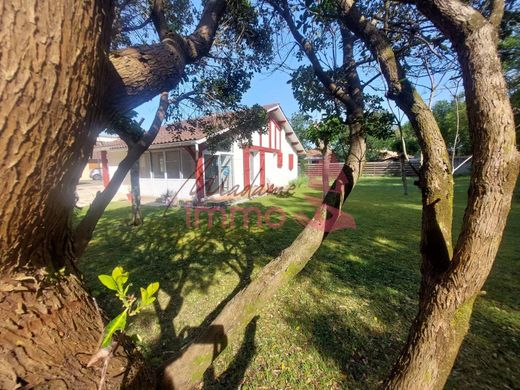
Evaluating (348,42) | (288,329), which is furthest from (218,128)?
(288,329)

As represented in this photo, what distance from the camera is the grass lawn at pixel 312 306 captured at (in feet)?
8.04

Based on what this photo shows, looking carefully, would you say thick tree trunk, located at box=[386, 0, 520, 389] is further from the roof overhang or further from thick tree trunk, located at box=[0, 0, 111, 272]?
the roof overhang

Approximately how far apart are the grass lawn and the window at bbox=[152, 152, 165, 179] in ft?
23.9

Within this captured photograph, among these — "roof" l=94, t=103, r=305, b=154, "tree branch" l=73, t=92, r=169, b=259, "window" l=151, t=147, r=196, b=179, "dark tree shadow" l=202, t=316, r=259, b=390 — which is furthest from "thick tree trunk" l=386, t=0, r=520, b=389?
"window" l=151, t=147, r=196, b=179

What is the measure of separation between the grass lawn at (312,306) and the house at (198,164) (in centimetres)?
523

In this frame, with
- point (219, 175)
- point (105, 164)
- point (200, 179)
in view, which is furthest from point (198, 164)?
point (105, 164)

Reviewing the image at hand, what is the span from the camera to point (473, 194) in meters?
1.27

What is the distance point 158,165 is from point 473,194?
45.7ft

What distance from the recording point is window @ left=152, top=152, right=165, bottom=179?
1336cm

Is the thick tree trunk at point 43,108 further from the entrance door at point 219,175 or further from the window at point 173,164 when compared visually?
the window at point 173,164

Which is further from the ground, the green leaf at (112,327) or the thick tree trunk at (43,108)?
the thick tree trunk at (43,108)

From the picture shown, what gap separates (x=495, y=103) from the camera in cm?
118

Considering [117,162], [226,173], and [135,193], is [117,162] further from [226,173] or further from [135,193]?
[135,193]

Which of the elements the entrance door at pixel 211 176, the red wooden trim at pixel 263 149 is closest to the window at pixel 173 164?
the entrance door at pixel 211 176
